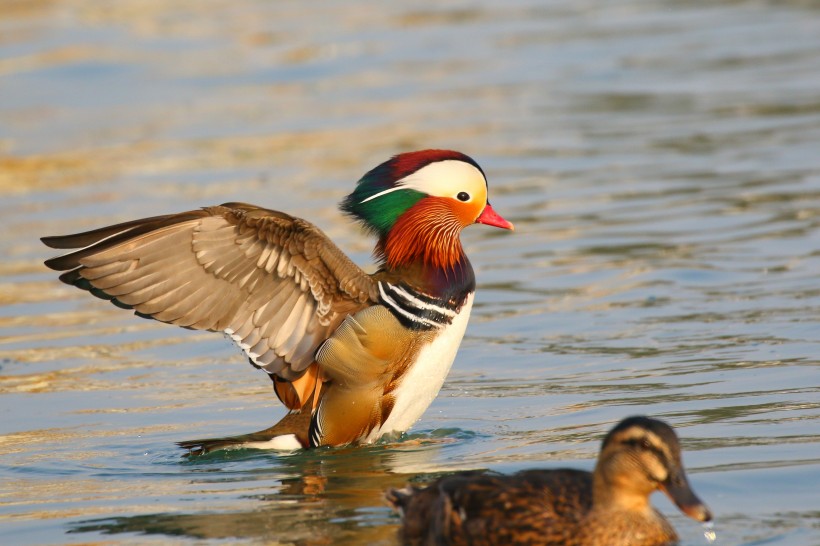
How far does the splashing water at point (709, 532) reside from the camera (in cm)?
596

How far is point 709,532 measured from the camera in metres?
6.04

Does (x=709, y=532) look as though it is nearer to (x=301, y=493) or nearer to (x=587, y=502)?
(x=587, y=502)

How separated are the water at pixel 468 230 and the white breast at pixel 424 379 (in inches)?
5.8

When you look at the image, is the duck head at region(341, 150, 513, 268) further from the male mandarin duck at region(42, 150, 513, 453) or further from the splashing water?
the splashing water

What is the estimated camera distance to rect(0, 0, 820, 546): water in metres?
7.19

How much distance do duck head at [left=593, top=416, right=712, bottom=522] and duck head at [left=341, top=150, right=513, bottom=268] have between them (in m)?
2.52

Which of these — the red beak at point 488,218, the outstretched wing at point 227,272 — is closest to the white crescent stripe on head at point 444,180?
the red beak at point 488,218

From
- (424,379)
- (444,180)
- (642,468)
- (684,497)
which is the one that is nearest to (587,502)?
(642,468)

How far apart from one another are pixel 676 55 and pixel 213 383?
11.4 m

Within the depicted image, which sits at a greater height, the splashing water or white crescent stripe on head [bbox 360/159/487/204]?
white crescent stripe on head [bbox 360/159/487/204]

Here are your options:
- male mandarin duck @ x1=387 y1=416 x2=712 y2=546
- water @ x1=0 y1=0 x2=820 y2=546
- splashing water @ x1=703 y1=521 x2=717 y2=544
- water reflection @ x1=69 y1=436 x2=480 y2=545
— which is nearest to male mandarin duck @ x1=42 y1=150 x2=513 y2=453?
water reflection @ x1=69 y1=436 x2=480 y2=545

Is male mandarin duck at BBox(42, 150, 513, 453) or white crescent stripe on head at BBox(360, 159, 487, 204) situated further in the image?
white crescent stripe on head at BBox(360, 159, 487, 204)

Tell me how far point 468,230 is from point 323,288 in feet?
18.5

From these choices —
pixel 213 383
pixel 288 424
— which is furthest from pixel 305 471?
pixel 213 383
